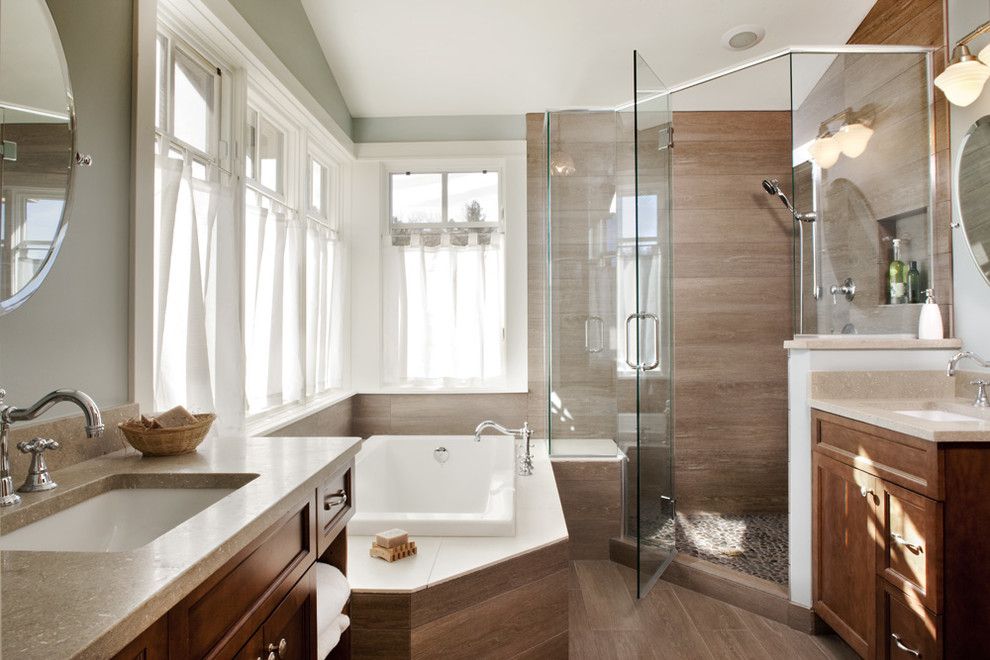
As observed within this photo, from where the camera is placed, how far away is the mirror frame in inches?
83.7

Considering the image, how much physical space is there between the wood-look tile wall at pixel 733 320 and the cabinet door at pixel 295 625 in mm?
2799

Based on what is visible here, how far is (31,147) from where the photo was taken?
1.14 m

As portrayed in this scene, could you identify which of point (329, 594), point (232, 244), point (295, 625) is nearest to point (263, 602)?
point (295, 625)

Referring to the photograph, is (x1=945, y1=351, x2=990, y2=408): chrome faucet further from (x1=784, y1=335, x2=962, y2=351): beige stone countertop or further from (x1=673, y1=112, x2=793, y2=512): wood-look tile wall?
(x1=673, y1=112, x2=793, y2=512): wood-look tile wall

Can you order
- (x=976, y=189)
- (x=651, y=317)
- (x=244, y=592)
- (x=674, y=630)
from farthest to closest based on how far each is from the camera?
(x=651, y=317) → (x=674, y=630) → (x=976, y=189) → (x=244, y=592)

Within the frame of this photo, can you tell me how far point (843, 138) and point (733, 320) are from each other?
1263 millimetres

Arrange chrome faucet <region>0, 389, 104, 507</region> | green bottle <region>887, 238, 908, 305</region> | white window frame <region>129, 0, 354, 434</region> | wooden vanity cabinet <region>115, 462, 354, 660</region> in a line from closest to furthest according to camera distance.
Answer: wooden vanity cabinet <region>115, 462, 354, 660</region> < chrome faucet <region>0, 389, 104, 507</region> < white window frame <region>129, 0, 354, 434</region> < green bottle <region>887, 238, 908, 305</region>

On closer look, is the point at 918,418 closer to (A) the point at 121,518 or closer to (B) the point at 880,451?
(B) the point at 880,451

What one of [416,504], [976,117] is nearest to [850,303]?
[976,117]

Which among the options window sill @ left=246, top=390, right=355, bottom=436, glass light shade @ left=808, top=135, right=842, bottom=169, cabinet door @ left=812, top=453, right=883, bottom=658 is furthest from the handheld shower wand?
window sill @ left=246, top=390, right=355, bottom=436

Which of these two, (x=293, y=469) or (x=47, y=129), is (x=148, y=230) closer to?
(x=47, y=129)

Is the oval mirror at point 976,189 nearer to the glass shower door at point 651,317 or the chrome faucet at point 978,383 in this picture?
the chrome faucet at point 978,383

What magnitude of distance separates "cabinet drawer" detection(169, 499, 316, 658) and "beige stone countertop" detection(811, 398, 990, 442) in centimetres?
172

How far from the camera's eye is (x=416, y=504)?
3.13m
